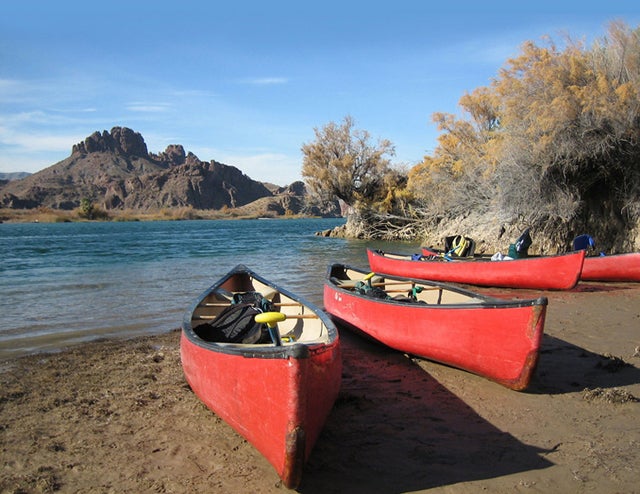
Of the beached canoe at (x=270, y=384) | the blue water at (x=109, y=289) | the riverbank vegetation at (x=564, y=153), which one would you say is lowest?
the blue water at (x=109, y=289)

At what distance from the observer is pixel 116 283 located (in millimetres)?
14773

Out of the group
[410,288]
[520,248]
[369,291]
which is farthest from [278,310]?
[520,248]

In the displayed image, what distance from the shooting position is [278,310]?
22.9ft

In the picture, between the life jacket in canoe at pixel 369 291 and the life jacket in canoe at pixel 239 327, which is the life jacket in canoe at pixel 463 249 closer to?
the life jacket in canoe at pixel 369 291

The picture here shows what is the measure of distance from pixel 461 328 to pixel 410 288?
10.9 ft

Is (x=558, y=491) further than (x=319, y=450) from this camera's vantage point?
No

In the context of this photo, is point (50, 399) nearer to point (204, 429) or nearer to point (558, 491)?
point (204, 429)

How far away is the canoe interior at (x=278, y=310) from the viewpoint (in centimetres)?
593

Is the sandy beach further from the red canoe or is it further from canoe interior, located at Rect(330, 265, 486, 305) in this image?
the red canoe

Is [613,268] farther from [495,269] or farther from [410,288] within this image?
[410,288]

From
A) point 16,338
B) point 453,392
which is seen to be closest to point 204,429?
point 453,392

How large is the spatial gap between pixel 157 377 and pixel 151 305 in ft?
17.1

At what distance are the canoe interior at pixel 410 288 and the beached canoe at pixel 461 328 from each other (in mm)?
21

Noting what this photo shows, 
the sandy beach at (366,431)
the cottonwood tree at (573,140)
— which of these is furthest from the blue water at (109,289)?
the cottonwood tree at (573,140)
